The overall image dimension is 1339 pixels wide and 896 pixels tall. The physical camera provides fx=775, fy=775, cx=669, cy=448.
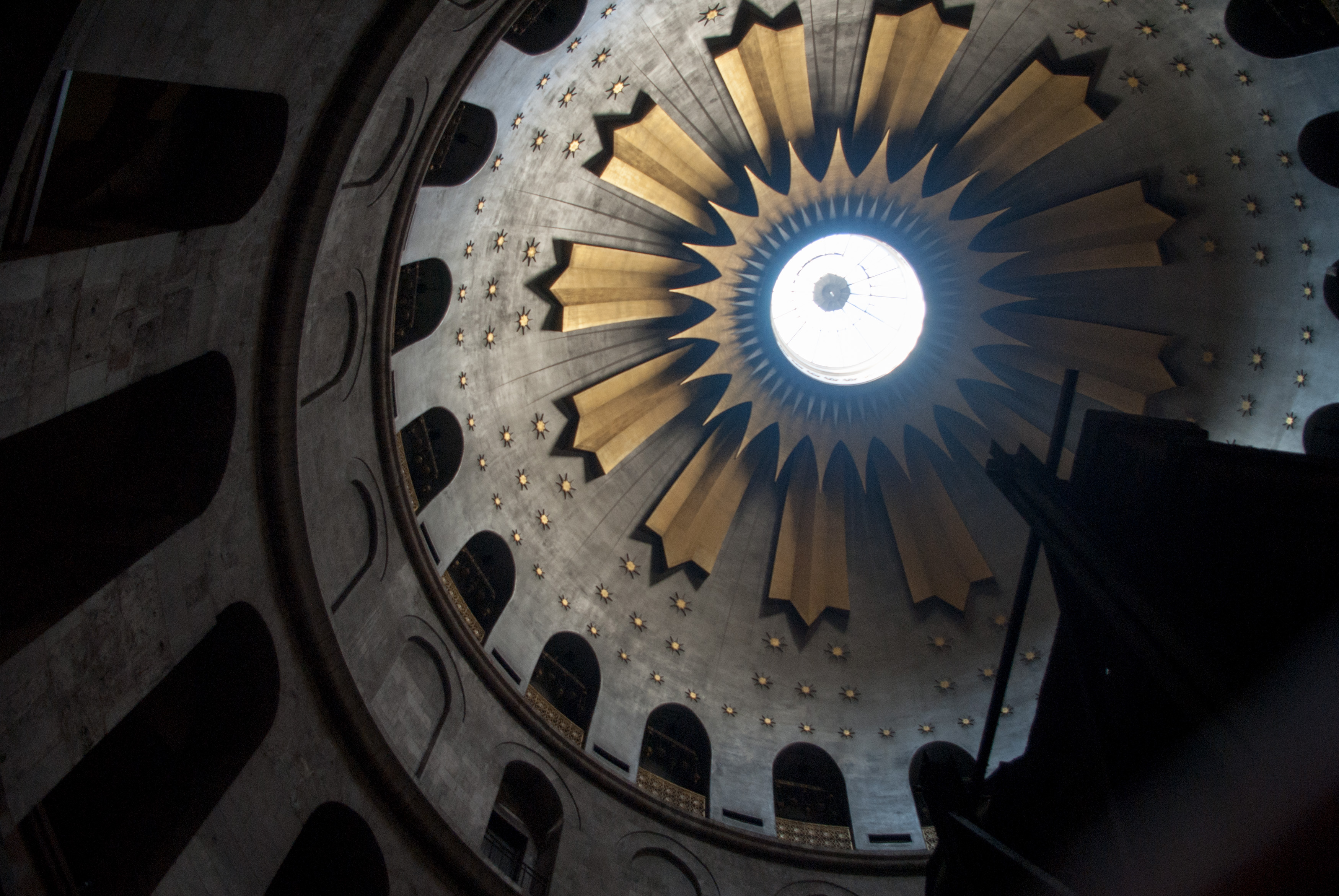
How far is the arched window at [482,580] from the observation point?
13398mm

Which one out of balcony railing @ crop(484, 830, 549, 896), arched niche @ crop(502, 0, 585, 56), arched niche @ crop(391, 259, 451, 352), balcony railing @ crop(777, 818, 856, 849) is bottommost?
balcony railing @ crop(484, 830, 549, 896)

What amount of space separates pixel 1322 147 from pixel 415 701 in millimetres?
17103

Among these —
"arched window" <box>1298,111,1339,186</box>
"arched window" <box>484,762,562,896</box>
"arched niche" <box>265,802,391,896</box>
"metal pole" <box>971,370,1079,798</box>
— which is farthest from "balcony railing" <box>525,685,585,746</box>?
"arched window" <box>1298,111,1339,186</box>

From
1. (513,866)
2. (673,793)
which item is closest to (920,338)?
(673,793)

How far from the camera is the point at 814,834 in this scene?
14422mm

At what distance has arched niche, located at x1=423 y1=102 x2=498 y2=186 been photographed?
12086 millimetres

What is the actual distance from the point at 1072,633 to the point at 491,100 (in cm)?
1072

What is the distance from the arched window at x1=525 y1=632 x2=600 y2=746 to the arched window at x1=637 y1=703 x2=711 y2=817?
1.30m

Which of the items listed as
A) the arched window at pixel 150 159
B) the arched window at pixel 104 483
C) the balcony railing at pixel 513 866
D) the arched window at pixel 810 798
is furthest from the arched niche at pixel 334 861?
the arched window at pixel 810 798

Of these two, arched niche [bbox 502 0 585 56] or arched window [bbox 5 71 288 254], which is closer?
arched window [bbox 5 71 288 254]

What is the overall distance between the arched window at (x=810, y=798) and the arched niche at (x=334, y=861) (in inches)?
295

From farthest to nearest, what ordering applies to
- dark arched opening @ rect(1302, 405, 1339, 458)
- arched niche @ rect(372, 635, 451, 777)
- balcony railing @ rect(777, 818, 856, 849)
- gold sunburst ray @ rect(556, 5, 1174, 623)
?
gold sunburst ray @ rect(556, 5, 1174, 623), balcony railing @ rect(777, 818, 856, 849), dark arched opening @ rect(1302, 405, 1339, 458), arched niche @ rect(372, 635, 451, 777)

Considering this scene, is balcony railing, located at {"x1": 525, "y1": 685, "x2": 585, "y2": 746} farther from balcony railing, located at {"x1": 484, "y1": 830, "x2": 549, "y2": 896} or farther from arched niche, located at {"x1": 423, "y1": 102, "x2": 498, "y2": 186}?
arched niche, located at {"x1": 423, "y1": 102, "x2": 498, "y2": 186}

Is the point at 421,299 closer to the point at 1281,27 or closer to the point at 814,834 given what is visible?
the point at 814,834
